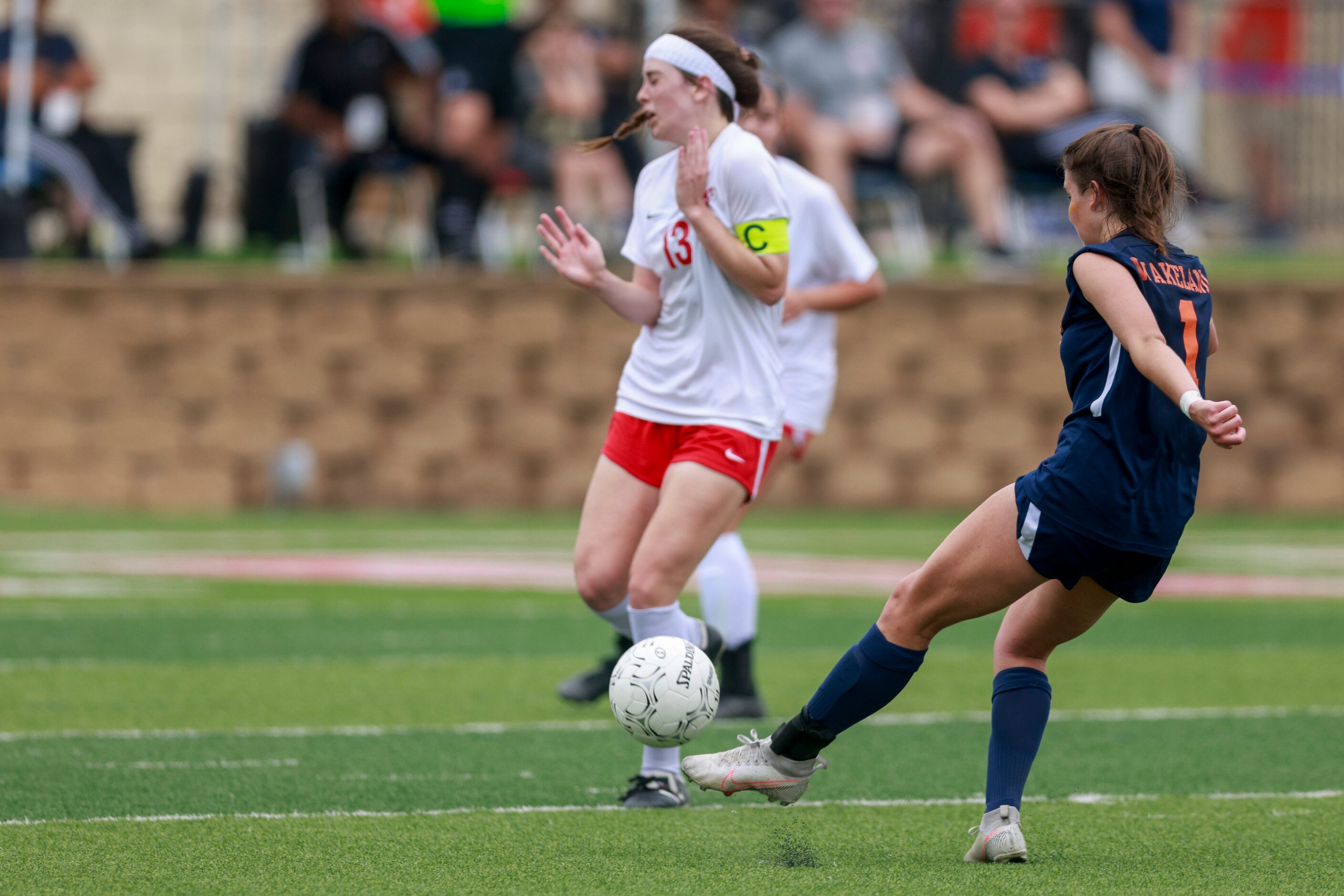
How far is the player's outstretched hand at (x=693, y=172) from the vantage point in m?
5.28

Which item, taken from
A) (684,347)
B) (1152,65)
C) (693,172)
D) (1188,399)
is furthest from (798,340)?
(1152,65)

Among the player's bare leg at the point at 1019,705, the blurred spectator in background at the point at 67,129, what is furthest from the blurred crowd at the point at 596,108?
the player's bare leg at the point at 1019,705

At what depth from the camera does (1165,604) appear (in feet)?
36.9

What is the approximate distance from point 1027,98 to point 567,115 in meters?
3.95

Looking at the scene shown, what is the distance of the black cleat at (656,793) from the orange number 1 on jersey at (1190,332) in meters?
2.05

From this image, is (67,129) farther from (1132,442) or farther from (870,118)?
(1132,442)

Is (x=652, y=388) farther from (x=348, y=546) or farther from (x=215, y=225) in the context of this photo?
(x=215, y=225)

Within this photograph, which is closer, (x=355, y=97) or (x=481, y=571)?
(x=481, y=571)

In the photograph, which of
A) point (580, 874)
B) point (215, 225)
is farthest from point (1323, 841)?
point (215, 225)

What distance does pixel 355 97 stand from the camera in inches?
598

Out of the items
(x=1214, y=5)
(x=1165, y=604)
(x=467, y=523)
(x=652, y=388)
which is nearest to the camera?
(x=652, y=388)

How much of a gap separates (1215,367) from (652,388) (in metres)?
11.6

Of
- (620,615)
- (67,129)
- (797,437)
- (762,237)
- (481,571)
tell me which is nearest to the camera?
(762,237)

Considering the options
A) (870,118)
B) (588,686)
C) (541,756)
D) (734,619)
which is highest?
(870,118)
